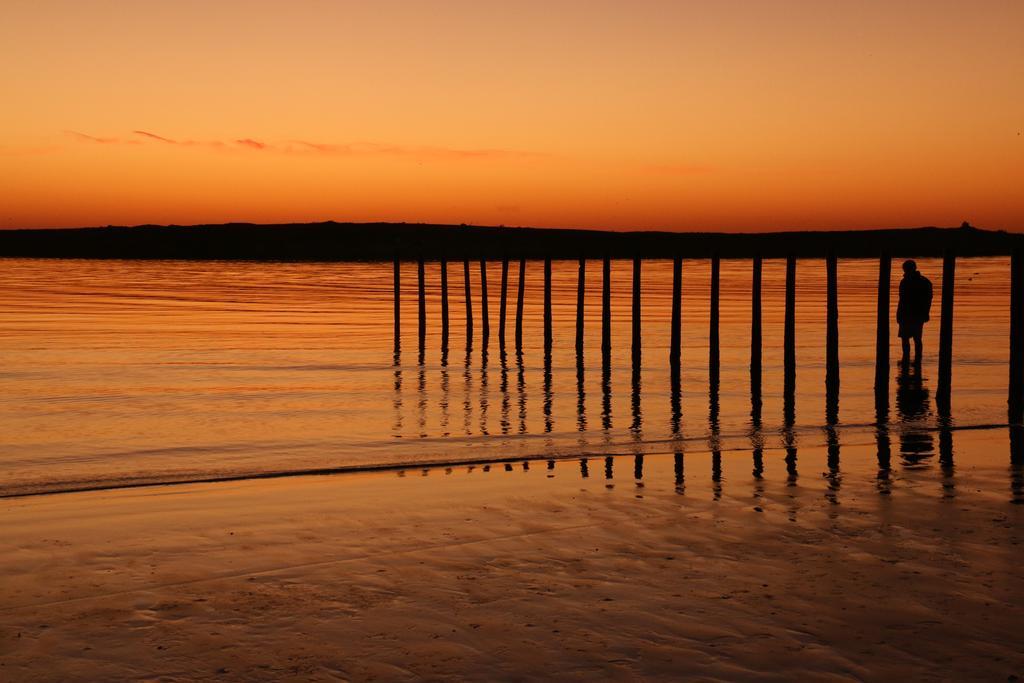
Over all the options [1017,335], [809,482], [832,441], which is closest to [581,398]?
[832,441]

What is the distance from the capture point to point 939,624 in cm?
659

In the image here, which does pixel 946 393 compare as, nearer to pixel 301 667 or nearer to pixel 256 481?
pixel 256 481

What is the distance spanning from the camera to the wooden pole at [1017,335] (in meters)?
18.2

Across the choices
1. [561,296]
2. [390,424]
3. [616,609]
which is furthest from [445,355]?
[561,296]

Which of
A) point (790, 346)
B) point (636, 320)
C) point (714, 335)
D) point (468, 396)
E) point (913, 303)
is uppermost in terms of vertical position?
point (913, 303)

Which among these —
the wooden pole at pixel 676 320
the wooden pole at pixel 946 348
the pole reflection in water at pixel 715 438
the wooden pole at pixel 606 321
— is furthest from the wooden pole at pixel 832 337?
the wooden pole at pixel 606 321

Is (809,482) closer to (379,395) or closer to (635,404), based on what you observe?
(635,404)

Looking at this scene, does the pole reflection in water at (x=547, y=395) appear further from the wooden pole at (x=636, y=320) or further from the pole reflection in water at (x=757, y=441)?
the pole reflection in water at (x=757, y=441)

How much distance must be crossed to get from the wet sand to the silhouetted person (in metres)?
13.7

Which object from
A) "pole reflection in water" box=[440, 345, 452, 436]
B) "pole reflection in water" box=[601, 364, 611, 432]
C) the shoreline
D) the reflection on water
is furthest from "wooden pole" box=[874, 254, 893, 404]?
"pole reflection in water" box=[440, 345, 452, 436]

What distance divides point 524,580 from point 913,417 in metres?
11.4

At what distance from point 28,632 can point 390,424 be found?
1048cm

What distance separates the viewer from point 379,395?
21.0 metres

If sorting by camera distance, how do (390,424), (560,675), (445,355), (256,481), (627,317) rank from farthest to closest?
(627,317)
(445,355)
(390,424)
(256,481)
(560,675)
